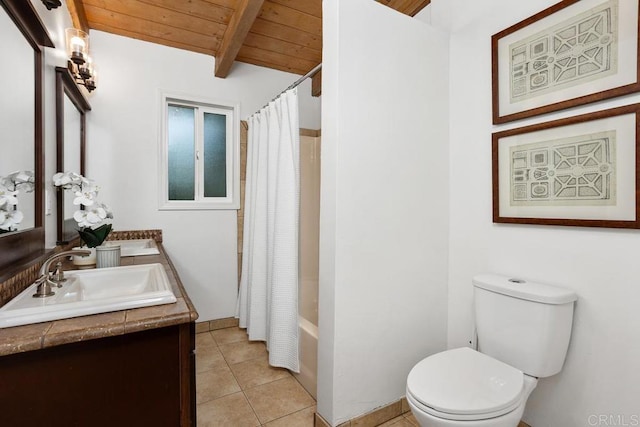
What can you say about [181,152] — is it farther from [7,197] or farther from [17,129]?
[7,197]

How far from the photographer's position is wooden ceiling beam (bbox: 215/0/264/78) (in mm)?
1949

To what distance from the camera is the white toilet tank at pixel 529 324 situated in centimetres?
130

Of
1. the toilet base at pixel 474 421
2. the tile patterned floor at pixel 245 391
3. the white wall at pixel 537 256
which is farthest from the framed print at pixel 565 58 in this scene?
the tile patterned floor at pixel 245 391

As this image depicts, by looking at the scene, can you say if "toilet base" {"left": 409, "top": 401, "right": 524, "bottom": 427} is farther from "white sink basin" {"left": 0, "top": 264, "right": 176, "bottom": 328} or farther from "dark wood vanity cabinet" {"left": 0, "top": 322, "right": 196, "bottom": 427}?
"white sink basin" {"left": 0, "top": 264, "right": 176, "bottom": 328}

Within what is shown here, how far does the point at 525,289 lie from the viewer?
1.37m

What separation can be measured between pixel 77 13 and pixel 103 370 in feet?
7.52

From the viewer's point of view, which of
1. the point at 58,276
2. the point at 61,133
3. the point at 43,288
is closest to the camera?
the point at 43,288

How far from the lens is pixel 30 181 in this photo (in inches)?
50.7

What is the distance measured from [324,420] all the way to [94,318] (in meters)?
1.18

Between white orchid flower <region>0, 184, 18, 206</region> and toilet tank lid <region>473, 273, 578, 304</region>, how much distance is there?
188cm

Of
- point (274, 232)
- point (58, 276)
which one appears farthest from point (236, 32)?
point (58, 276)

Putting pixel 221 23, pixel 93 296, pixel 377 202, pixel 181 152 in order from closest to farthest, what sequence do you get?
pixel 93 296 < pixel 377 202 < pixel 221 23 < pixel 181 152

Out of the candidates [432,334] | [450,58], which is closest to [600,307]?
[432,334]

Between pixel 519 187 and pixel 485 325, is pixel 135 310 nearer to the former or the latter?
pixel 485 325
